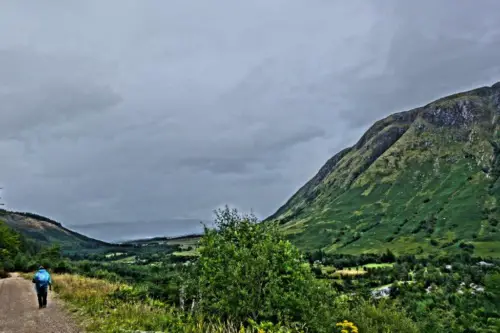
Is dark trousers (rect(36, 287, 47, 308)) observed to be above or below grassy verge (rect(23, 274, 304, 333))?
above

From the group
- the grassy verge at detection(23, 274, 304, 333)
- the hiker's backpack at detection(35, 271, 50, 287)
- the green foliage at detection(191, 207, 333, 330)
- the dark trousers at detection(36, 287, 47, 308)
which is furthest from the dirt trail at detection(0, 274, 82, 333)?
the green foliage at detection(191, 207, 333, 330)

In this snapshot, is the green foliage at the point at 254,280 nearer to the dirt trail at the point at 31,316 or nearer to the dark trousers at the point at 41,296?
the dirt trail at the point at 31,316

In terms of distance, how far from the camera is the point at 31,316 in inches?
1081

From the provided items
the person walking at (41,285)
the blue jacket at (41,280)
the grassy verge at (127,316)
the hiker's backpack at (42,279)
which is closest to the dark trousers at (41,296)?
the person walking at (41,285)

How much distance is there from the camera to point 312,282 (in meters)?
28.7

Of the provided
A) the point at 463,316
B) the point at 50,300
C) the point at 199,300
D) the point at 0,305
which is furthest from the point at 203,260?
the point at 463,316

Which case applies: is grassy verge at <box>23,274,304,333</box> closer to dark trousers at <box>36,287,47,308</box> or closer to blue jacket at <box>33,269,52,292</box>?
dark trousers at <box>36,287,47,308</box>

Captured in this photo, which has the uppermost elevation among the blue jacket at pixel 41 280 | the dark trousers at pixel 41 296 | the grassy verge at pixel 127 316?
the blue jacket at pixel 41 280

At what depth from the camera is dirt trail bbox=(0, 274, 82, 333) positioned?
22.9 metres

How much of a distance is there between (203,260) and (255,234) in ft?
12.4

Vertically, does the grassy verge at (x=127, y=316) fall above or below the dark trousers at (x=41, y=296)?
below

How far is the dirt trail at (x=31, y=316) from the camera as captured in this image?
2295 cm

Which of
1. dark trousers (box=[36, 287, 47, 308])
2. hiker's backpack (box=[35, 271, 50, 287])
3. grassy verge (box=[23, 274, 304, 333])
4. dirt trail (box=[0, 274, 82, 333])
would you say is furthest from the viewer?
dark trousers (box=[36, 287, 47, 308])

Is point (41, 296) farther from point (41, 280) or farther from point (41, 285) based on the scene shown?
point (41, 280)
